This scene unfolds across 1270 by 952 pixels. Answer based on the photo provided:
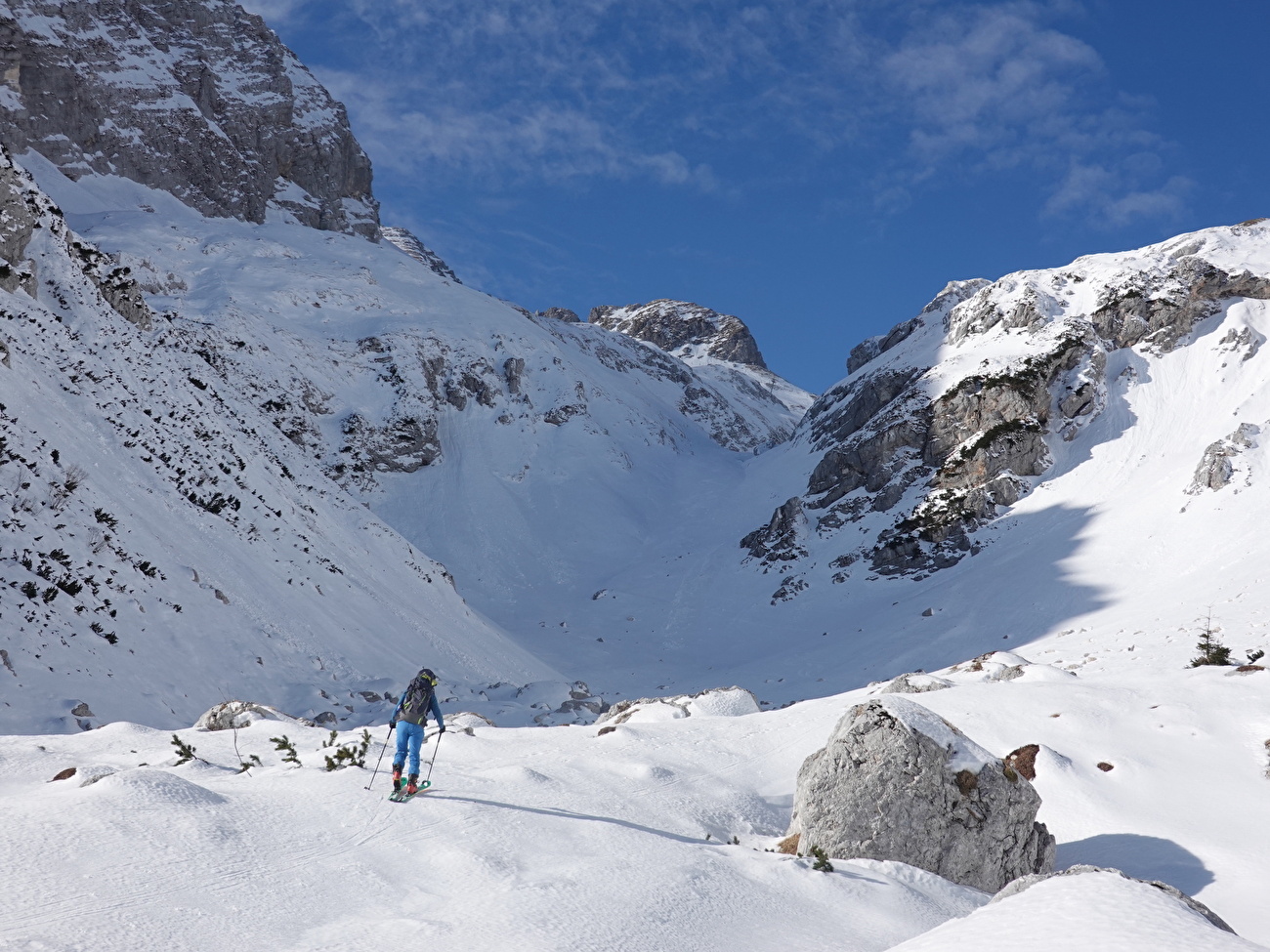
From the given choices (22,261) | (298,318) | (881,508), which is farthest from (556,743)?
(298,318)

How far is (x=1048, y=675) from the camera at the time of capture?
17688mm

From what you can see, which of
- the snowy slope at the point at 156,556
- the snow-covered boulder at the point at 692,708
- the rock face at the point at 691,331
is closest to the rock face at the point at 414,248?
the rock face at the point at 691,331

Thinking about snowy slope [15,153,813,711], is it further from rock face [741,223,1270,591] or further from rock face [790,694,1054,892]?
rock face [790,694,1054,892]

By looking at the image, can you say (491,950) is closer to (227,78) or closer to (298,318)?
(298,318)

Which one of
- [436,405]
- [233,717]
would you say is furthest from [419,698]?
[436,405]

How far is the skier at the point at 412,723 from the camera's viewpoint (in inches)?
367

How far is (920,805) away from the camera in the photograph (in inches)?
383

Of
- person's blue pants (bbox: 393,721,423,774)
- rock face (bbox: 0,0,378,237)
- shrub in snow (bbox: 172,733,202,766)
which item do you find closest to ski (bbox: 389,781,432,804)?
person's blue pants (bbox: 393,721,423,774)

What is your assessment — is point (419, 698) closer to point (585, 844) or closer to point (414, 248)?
point (585, 844)

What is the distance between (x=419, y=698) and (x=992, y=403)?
58341 mm

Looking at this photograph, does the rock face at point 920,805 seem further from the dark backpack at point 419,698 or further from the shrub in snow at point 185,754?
the shrub in snow at point 185,754

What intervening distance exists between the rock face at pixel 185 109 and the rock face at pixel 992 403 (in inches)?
2556

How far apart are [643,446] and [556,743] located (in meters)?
71.2

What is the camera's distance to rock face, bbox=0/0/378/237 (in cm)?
7588
